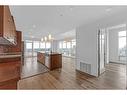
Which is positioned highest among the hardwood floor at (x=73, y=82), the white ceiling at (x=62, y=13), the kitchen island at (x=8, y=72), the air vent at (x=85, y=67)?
the white ceiling at (x=62, y=13)

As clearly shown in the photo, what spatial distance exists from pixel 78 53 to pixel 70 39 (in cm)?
762

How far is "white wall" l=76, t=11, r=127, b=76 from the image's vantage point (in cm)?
401

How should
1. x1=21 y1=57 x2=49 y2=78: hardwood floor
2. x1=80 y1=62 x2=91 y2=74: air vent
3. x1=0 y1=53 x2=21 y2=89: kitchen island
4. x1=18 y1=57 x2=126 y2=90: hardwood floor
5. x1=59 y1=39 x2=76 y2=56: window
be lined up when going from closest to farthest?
x1=0 y1=53 x2=21 y2=89: kitchen island → x1=18 y1=57 x2=126 y2=90: hardwood floor → x1=21 y1=57 x2=49 y2=78: hardwood floor → x1=80 y1=62 x2=91 y2=74: air vent → x1=59 y1=39 x2=76 y2=56: window

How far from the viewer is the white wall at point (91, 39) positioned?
13.2ft

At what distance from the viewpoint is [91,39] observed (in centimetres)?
512

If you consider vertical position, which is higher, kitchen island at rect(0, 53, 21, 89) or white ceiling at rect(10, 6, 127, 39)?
white ceiling at rect(10, 6, 127, 39)

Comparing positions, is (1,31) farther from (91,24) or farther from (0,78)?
(91,24)

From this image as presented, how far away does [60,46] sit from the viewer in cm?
1644

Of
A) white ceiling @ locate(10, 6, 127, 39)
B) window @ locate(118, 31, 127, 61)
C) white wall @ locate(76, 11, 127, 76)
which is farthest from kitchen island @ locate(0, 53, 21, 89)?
window @ locate(118, 31, 127, 61)

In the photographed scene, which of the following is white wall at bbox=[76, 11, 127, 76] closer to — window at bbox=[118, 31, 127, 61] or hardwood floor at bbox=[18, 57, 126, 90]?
hardwood floor at bbox=[18, 57, 126, 90]

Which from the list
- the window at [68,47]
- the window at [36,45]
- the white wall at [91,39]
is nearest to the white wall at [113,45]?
the white wall at [91,39]

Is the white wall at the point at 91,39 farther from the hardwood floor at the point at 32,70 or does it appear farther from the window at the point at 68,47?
the window at the point at 68,47

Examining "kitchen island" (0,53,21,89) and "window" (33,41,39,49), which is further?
"window" (33,41,39,49)

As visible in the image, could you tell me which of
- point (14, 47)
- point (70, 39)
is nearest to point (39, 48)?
point (70, 39)
